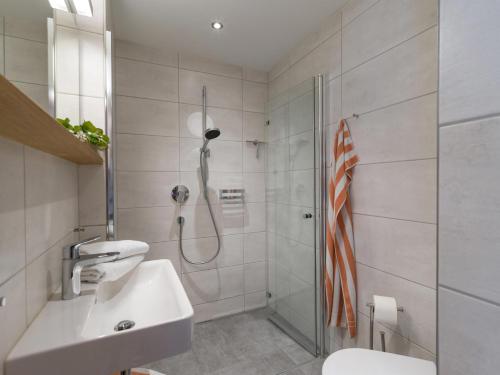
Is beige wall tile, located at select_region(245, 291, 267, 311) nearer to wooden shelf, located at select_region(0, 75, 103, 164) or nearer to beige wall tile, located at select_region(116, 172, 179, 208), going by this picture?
beige wall tile, located at select_region(116, 172, 179, 208)

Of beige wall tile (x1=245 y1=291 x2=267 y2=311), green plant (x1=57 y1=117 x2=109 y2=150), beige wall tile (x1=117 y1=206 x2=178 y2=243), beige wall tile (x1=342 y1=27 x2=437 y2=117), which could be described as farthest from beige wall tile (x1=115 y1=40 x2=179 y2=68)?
Result: beige wall tile (x1=245 y1=291 x2=267 y2=311)

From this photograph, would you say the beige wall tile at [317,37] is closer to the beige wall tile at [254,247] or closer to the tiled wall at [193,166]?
the tiled wall at [193,166]

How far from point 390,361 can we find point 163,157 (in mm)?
1931

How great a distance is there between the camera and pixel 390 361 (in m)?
1.08

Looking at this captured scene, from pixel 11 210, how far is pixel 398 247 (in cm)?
150

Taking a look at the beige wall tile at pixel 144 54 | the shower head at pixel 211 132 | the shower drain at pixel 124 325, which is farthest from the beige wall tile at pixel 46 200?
the beige wall tile at pixel 144 54

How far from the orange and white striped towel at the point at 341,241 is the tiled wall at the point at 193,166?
95 cm

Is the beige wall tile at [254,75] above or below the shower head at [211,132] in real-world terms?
above

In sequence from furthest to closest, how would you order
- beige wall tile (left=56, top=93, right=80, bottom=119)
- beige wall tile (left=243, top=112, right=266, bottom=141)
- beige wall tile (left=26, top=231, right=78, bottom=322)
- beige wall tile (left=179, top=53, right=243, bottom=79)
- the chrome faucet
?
beige wall tile (left=243, top=112, right=266, bottom=141)
beige wall tile (left=179, top=53, right=243, bottom=79)
beige wall tile (left=56, top=93, right=80, bottom=119)
the chrome faucet
beige wall tile (left=26, top=231, right=78, bottom=322)

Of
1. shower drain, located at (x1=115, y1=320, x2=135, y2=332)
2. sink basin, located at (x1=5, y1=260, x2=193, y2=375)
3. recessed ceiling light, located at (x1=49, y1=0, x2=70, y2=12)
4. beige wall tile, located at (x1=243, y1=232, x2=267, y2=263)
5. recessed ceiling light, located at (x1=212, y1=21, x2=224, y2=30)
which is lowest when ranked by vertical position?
beige wall tile, located at (x1=243, y1=232, x2=267, y2=263)

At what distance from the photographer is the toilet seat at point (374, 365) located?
1.02 metres

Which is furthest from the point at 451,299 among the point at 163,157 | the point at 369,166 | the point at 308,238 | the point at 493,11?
the point at 163,157

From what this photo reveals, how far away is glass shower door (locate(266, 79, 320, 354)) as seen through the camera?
1779 mm

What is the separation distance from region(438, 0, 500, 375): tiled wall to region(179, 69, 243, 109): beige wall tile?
78.4 inches
